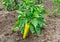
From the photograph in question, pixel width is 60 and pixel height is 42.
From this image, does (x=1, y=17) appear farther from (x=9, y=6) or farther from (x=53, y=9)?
(x=53, y=9)

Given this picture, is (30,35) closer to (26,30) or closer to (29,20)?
(26,30)

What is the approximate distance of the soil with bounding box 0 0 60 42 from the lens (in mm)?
3596

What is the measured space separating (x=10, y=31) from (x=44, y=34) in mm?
658

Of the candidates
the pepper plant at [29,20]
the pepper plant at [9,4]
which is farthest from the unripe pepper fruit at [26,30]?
the pepper plant at [9,4]

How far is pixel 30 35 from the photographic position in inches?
145

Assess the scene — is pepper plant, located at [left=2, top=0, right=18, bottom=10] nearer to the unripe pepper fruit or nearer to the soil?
the soil

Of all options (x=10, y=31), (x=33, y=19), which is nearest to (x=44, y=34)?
(x=33, y=19)

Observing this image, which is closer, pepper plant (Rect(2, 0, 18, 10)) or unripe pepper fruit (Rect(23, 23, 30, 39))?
unripe pepper fruit (Rect(23, 23, 30, 39))

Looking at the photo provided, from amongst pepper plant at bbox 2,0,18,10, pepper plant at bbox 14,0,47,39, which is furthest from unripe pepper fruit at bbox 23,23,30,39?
pepper plant at bbox 2,0,18,10

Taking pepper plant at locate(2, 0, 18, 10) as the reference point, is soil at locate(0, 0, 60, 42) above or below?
below

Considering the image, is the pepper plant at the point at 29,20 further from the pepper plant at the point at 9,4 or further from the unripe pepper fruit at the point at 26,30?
the pepper plant at the point at 9,4

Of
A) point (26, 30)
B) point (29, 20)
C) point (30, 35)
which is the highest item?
point (29, 20)

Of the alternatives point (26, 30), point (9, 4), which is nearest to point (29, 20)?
point (26, 30)

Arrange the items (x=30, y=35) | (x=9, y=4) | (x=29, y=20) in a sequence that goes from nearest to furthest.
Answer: (x=29, y=20)
(x=30, y=35)
(x=9, y=4)
